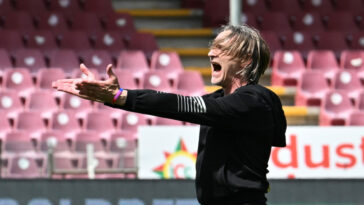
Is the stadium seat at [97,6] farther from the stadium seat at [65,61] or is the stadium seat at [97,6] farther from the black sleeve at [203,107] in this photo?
the black sleeve at [203,107]

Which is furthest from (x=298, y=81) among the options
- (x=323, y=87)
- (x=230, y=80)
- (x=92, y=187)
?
(x=230, y=80)

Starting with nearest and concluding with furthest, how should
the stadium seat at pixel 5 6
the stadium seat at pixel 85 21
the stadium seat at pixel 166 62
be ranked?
the stadium seat at pixel 166 62
the stadium seat at pixel 85 21
the stadium seat at pixel 5 6

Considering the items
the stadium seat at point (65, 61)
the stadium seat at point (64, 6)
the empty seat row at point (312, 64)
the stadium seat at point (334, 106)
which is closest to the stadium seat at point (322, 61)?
the empty seat row at point (312, 64)

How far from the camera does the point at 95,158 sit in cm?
754

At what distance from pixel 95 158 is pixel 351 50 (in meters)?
5.38

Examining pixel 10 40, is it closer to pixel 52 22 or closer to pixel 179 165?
pixel 52 22

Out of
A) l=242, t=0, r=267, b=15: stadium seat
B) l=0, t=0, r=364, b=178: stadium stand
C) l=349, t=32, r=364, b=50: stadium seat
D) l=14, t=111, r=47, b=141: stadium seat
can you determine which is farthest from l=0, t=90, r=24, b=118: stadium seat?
l=349, t=32, r=364, b=50: stadium seat

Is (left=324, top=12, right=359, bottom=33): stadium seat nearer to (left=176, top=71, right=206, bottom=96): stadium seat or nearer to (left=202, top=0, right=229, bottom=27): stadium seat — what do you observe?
(left=202, top=0, right=229, bottom=27): stadium seat

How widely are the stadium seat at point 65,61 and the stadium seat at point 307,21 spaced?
3694 mm

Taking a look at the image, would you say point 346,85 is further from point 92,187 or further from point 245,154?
point 245,154

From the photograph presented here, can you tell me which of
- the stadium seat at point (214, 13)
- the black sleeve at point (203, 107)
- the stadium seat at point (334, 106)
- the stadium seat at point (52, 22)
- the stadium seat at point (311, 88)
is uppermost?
the stadium seat at point (214, 13)

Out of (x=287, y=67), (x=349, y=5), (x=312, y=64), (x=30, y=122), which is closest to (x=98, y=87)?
(x=30, y=122)

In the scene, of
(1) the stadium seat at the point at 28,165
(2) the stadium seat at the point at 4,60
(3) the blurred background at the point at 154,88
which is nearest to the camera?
(3) the blurred background at the point at 154,88

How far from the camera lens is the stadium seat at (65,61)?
10227 millimetres
